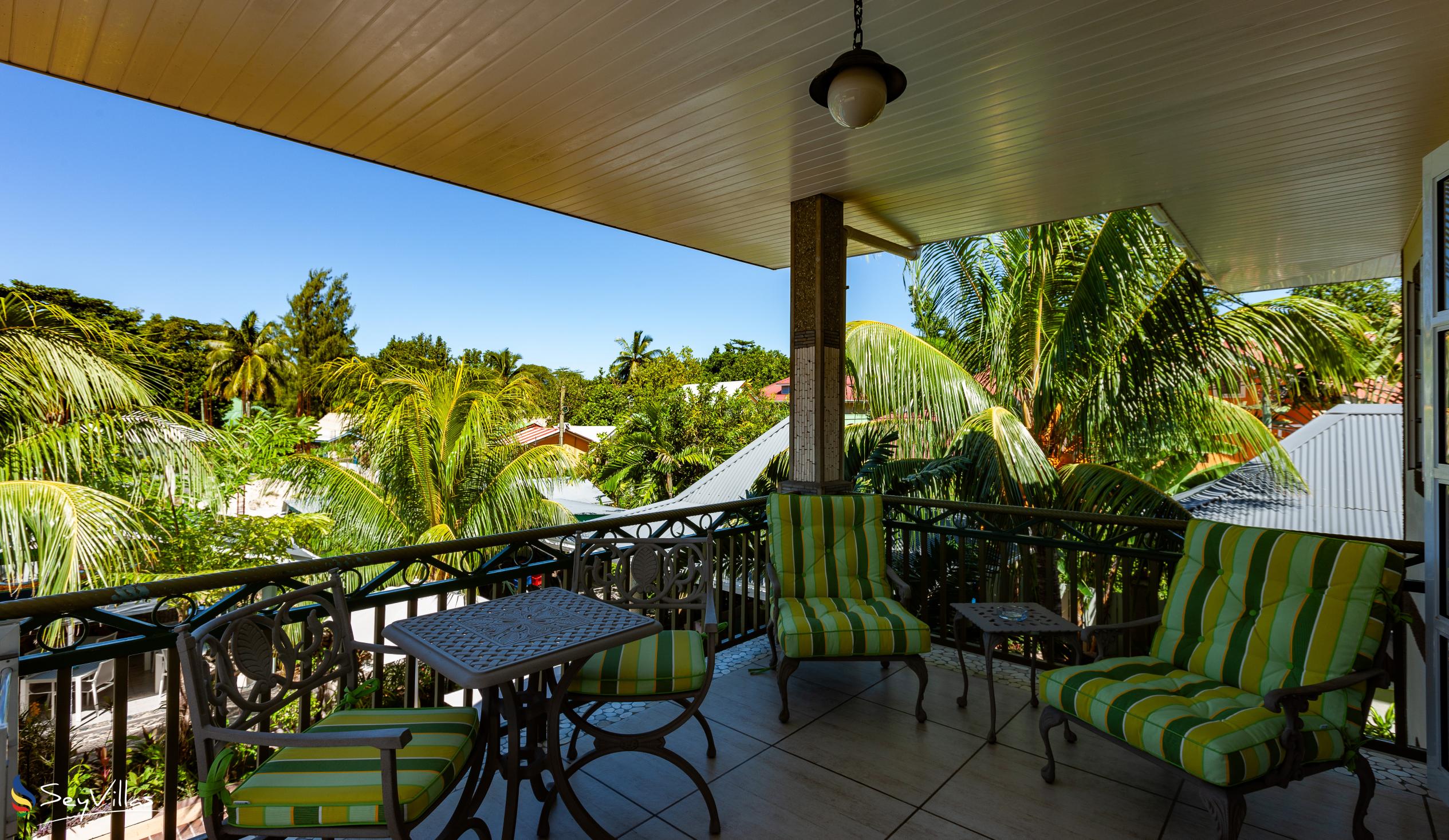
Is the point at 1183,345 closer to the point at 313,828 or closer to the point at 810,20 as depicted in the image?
the point at 810,20

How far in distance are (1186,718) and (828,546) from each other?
1.81 meters

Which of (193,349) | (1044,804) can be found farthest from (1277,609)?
(193,349)

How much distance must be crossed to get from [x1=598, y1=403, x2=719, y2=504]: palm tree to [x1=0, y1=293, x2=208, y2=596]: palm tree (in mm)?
10789

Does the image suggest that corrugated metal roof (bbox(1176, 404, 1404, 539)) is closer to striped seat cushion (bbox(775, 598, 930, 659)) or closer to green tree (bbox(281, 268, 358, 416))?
striped seat cushion (bbox(775, 598, 930, 659))

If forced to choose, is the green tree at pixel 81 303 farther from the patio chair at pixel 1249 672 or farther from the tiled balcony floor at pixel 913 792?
the patio chair at pixel 1249 672

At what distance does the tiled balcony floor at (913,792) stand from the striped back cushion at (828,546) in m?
0.67

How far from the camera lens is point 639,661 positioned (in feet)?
7.63

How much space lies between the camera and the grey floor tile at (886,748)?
2.49m

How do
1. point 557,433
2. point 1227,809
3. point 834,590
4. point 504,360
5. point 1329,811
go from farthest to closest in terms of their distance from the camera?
point 504,360 → point 557,433 → point 834,590 → point 1329,811 → point 1227,809

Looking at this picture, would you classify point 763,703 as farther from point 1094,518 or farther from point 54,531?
point 54,531

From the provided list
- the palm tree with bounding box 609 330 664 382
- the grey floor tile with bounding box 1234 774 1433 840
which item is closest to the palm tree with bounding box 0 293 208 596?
the grey floor tile with bounding box 1234 774 1433 840

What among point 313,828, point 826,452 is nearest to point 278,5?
point 313,828

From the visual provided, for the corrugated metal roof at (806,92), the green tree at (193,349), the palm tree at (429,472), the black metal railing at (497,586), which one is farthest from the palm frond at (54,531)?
the green tree at (193,349)

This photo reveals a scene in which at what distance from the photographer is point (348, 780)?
1555 millimetres
